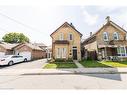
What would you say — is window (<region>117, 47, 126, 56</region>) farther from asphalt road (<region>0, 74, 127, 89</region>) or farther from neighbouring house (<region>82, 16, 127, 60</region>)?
asphalt road (<region>0, 74, 127, 89</region>)

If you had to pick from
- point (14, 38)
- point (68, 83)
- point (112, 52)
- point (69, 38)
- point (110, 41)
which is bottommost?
point (68, 83)

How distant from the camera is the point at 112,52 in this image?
27188mm

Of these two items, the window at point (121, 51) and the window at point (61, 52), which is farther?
the window at point (121, 51)

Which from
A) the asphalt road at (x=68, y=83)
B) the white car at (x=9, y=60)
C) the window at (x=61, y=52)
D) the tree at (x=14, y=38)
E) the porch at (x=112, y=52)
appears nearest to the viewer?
the asphalt road at (x=68, y=83)

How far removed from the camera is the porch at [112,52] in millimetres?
25930

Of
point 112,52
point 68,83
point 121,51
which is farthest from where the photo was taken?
point 112,52

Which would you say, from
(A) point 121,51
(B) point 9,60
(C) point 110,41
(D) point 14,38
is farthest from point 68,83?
(D) point 14,38

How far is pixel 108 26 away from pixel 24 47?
1915 cm

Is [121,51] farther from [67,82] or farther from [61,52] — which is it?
[67,82]

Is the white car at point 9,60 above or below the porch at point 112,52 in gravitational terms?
below

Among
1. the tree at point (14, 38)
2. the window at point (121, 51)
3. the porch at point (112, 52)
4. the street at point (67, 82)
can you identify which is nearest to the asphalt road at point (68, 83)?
the street at point (67, 82)

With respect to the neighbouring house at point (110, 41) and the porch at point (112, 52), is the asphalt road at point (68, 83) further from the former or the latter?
the neighbouring house at point (110, 41)
